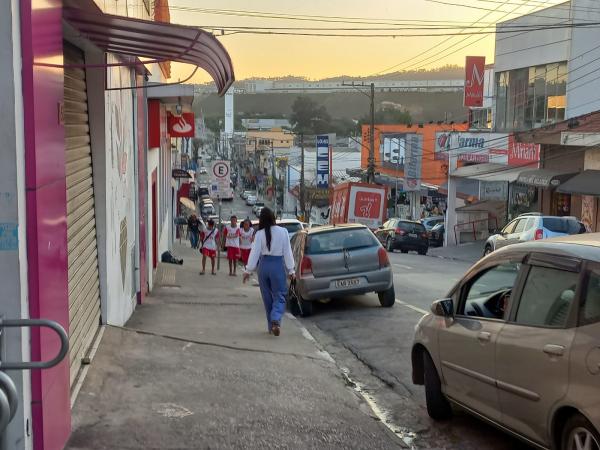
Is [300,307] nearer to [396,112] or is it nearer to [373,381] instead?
[373,381]

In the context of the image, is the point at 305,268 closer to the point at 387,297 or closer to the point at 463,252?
the point at 387,297

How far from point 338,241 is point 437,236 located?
30.5 m

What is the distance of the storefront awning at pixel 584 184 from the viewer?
25.6 metres

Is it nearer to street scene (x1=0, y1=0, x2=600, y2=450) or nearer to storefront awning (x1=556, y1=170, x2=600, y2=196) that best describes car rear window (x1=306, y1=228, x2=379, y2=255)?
street scene (x1=0, y1=0, x2=600, y2=450)

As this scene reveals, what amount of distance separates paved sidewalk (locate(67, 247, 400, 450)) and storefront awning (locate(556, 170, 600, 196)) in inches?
736

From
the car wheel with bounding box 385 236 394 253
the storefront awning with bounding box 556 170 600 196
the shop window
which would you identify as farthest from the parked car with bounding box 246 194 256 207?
the storefront awning with bounding box 556 170 600 196

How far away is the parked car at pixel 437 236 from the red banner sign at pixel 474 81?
23.6 feet

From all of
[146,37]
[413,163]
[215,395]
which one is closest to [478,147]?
[413,163]

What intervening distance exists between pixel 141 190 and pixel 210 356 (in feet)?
15.7

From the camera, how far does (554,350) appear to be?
14.6 ft

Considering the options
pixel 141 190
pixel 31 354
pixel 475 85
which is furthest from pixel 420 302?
pixel 475 85

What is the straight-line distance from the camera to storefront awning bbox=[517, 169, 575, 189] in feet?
95.0

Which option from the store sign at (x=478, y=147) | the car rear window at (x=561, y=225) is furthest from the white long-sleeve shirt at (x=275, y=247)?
the store sign at (x=478, y=147)

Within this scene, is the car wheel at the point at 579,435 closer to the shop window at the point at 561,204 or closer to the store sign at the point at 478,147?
the shop window at the point at 561,204
